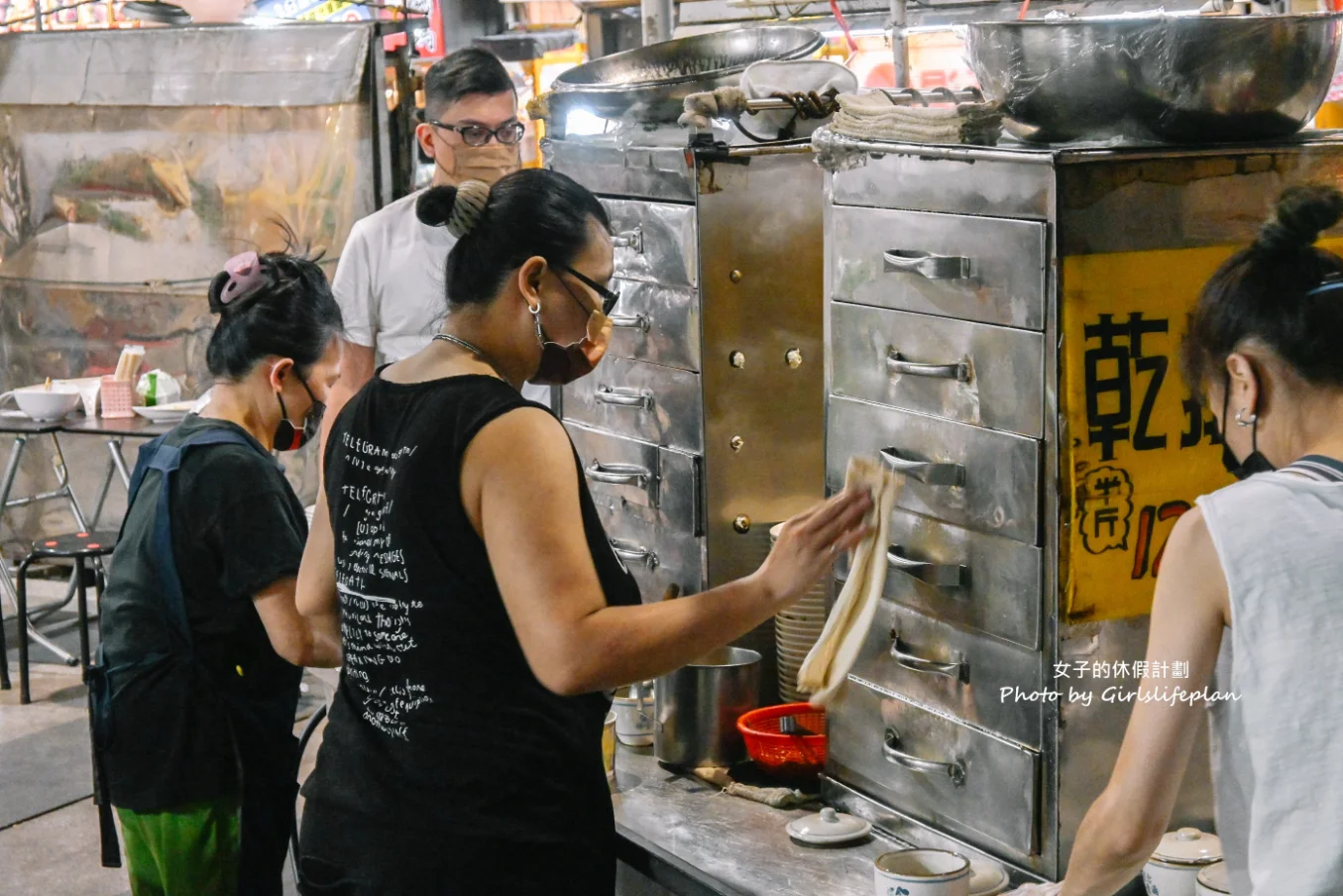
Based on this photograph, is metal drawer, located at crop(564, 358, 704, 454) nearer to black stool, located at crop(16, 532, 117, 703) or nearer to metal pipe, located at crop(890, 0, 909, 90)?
metal pipe, located at crop(890, 0, 909, 90)

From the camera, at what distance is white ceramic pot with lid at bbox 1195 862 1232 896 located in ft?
6.15

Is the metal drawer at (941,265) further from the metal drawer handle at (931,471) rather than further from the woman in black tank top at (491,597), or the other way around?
the woman in black tank top at (491,597)

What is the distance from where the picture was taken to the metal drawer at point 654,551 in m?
2.89

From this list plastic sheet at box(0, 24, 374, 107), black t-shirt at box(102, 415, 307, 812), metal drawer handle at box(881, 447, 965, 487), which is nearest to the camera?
metal drawer handle at box(881, 447, 965, 487)

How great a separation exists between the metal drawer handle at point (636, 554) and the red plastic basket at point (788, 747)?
0.46 m

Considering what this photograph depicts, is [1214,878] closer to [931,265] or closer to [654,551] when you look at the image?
[931,265]

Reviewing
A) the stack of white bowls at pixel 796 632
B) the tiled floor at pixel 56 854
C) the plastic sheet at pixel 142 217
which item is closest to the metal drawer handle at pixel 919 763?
the stack of white bowls at pixel 796 632

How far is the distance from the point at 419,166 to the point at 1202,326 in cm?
575

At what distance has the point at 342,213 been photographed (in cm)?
690

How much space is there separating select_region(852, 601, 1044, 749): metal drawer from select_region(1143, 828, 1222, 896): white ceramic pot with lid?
0.71 ft

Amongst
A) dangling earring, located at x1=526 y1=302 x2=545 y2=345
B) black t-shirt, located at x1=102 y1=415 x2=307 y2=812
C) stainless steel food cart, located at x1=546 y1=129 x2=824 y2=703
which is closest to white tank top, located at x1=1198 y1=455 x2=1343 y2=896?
dangling earring, located at x1=526 y1=302 x2=545 y2=345

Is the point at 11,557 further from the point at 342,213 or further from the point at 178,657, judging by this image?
the point at 178,657

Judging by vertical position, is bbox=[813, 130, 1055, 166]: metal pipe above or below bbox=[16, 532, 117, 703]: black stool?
above

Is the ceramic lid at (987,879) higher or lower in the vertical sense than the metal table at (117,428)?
lower
